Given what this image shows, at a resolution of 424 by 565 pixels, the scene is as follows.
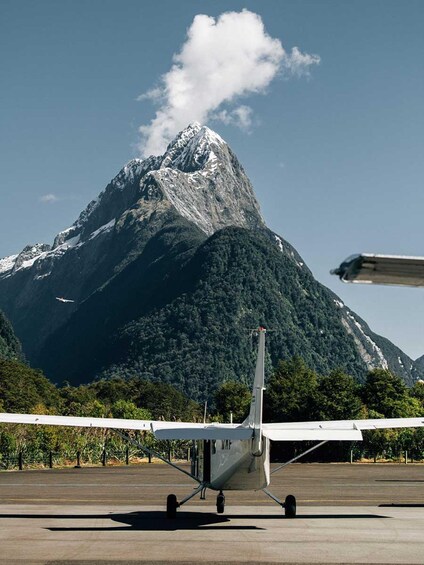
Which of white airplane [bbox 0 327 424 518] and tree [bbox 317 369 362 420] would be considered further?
tree [bbox 317 369 362 420]

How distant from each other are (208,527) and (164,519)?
1994 millimetres

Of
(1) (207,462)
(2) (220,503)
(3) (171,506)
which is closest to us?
(1) (207,462)

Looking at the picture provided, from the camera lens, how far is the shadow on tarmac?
19.5 meters

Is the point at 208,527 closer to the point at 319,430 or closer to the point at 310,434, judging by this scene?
the point at 310,434

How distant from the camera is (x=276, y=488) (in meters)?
33.6

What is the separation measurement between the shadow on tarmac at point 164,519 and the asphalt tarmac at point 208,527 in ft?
0.08

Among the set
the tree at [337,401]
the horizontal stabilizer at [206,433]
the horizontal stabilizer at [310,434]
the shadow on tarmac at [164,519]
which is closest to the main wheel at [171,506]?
the shadow on tarmac at [164,519]

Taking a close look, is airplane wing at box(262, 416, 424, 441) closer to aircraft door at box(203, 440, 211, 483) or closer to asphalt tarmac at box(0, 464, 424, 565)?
aircraft door at box(203, 440, 211, 483)

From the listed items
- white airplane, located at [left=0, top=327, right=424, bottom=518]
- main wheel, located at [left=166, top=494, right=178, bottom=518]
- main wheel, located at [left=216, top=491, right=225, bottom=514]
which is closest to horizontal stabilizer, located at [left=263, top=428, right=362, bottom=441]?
white airplane, located at [left=0, top=327, right=424, bottom=518]

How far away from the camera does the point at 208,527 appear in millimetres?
19828

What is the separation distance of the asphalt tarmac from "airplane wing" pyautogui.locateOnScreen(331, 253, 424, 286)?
10137 millimetres

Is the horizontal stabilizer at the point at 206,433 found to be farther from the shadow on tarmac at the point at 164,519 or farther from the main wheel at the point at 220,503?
the main wheel at the point at 220,503

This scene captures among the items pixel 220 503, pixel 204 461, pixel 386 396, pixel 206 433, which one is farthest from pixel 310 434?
pixel 386 396

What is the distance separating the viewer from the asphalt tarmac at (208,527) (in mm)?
15055
